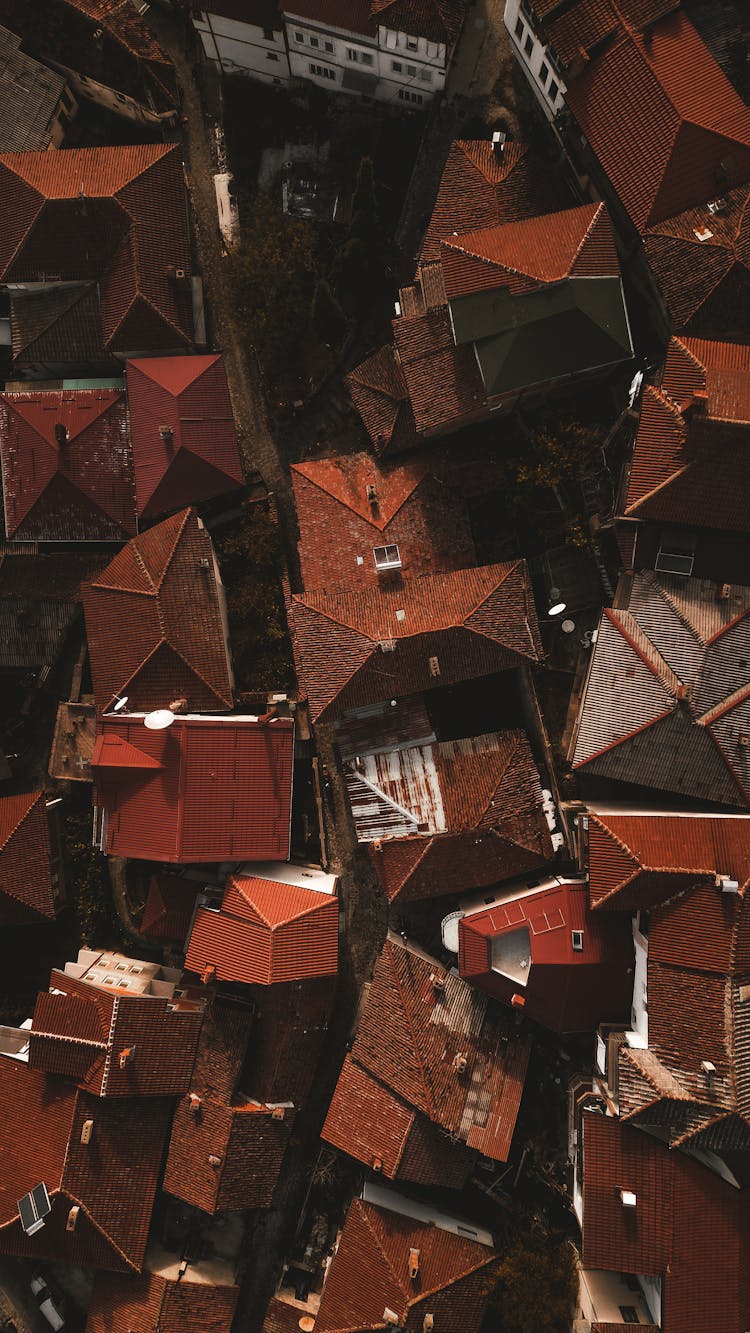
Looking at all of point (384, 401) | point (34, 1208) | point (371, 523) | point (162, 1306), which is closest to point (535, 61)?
point (384, 401)

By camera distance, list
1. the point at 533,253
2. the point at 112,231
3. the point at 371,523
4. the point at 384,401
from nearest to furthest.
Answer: the point at 533,253
the point at 371,523
the point at 384,401
the point at 112,231

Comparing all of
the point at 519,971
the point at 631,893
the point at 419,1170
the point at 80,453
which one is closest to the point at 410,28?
the point at 80,453

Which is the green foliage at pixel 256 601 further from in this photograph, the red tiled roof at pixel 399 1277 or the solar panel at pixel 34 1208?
the red tiled roof at pixel 399 1277

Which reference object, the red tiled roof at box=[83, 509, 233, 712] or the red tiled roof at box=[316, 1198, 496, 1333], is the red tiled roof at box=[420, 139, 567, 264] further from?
the red tiled roof at box=[316, 1198, 496, 1333]

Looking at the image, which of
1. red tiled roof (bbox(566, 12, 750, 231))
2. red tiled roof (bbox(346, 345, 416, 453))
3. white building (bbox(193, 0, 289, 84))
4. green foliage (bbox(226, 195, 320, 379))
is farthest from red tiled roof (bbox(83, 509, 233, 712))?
red tiled roof (bbox(566, 12, 750, 231))

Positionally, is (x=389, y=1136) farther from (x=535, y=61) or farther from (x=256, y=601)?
(x=535, y=61)
